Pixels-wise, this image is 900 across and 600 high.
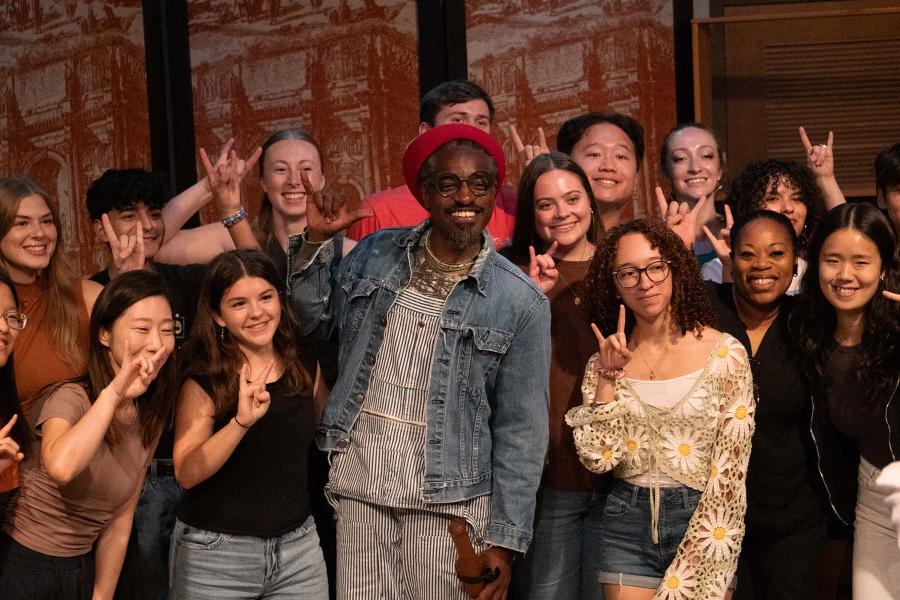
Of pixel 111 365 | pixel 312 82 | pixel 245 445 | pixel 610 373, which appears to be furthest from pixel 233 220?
pixel 312 82

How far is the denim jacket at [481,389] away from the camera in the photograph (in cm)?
298

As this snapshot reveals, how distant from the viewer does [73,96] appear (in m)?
5.78

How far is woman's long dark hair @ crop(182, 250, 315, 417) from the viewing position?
10.5 feet

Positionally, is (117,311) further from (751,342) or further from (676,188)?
(676,188)

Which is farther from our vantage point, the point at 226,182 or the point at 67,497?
the point at 226,182

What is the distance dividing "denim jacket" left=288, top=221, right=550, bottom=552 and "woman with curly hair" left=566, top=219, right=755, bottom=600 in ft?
0.68

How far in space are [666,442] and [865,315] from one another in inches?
29.1

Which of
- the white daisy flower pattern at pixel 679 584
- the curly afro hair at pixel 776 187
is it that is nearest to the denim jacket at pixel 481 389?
the white daisy flower pattern at pixel 679 584

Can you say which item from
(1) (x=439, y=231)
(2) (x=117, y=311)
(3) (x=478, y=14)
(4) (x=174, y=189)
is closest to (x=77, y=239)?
(4) (x=174, y=189)

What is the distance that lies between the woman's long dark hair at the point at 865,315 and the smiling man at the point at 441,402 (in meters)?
0.86

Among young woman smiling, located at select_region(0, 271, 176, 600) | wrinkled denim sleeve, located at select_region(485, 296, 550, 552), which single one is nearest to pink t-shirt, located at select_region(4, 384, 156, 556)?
young woman smiling, located at select_region(0, 271, 176, 600)

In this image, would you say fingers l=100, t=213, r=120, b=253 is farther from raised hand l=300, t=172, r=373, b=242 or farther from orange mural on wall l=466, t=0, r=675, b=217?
orange mural on wall l=466, t=0, r=675, b=217

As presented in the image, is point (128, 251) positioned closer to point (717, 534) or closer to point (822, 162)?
point (717, 534)

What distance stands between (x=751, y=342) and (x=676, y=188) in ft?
3.84
